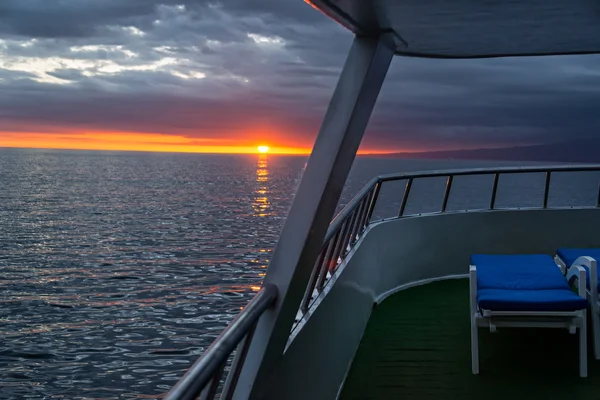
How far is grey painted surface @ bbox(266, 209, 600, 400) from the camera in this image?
12.1 ft

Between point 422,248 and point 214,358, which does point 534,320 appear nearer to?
point 422,248

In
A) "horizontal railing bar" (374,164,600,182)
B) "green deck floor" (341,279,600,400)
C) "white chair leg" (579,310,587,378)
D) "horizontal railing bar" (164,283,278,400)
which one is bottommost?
"green deck floor" (341,279,600,400)

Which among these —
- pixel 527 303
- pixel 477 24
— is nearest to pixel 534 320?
pixel 527 303

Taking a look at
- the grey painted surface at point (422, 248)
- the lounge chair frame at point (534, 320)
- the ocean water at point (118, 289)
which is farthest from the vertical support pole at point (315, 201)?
the ocean water at point (118, 289)

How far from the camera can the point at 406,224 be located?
6.08 m

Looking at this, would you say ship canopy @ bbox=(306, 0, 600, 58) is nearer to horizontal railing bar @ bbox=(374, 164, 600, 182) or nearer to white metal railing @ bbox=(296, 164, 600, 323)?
white metal railing @ bbox=(296, 164, 600, 323)

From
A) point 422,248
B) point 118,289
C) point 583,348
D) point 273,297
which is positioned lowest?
point 118,289

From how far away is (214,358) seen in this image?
4.59 feet

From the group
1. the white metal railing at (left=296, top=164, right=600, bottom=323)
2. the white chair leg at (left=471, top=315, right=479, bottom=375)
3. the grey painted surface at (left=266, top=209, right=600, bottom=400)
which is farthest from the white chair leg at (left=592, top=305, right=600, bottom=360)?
the white metal railing at (left=296, top=164, right=600, bottom=323)

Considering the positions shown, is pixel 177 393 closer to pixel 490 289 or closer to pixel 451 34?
pixel 451 34

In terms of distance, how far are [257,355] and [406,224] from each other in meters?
4.16

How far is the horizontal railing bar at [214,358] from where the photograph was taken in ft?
4.01

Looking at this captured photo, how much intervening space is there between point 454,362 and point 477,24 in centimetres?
233

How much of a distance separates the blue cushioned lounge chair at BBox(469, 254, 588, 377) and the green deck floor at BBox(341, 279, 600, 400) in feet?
0.64
